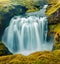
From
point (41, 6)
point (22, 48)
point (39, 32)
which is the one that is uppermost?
point (41, 6)

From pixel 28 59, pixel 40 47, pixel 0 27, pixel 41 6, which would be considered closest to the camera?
pixel 28 59

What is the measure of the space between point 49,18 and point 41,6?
1305 cm

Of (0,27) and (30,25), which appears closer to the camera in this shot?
(30,25)

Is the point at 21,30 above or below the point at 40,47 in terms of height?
above

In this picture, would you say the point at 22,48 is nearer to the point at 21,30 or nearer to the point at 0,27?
the point at 21,30

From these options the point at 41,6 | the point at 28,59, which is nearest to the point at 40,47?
the point at 41,6

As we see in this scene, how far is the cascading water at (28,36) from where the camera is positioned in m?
33.6

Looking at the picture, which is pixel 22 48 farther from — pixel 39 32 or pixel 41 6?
pixel 41 6

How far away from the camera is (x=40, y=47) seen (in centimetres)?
3338

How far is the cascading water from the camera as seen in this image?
33594 millimetres

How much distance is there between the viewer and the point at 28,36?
34.0m

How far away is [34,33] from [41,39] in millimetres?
1312

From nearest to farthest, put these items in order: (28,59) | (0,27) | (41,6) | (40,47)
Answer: (28,59), (40,47), (0,27), (41,6)

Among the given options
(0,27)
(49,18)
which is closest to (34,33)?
(49,18)
